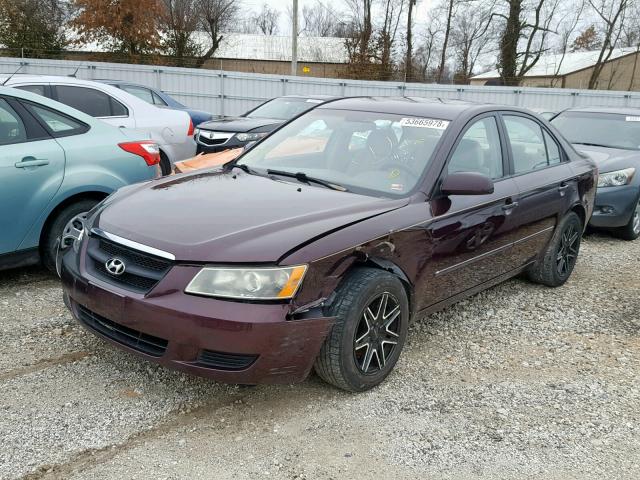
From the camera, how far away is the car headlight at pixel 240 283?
276 cm

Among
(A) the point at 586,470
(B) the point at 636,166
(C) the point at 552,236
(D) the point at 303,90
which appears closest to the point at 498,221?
(C) the point at 552,236

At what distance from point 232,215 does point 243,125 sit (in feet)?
22.9

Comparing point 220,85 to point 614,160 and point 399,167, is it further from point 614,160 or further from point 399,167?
point 399,167

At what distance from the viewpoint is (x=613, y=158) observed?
24.1 ft

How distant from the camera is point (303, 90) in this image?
21406mm

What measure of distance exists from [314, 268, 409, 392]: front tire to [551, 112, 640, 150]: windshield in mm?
5910

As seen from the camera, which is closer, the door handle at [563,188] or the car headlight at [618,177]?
the door handle at [563,188]

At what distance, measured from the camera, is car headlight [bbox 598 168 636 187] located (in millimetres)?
7121

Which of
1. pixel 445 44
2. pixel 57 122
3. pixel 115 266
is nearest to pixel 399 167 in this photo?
pixel 115 266

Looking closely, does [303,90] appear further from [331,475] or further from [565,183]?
[331,475]

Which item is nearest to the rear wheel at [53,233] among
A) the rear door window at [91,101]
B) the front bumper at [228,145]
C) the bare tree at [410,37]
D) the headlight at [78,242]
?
the headlight at [78,242]

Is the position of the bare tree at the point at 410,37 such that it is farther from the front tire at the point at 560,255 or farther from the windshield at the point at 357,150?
the windshield at the point at 357,150

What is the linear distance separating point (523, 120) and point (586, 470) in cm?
294

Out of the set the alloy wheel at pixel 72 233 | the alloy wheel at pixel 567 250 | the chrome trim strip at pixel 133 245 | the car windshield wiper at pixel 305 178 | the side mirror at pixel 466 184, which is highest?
the side mirror at pixel 466 184
